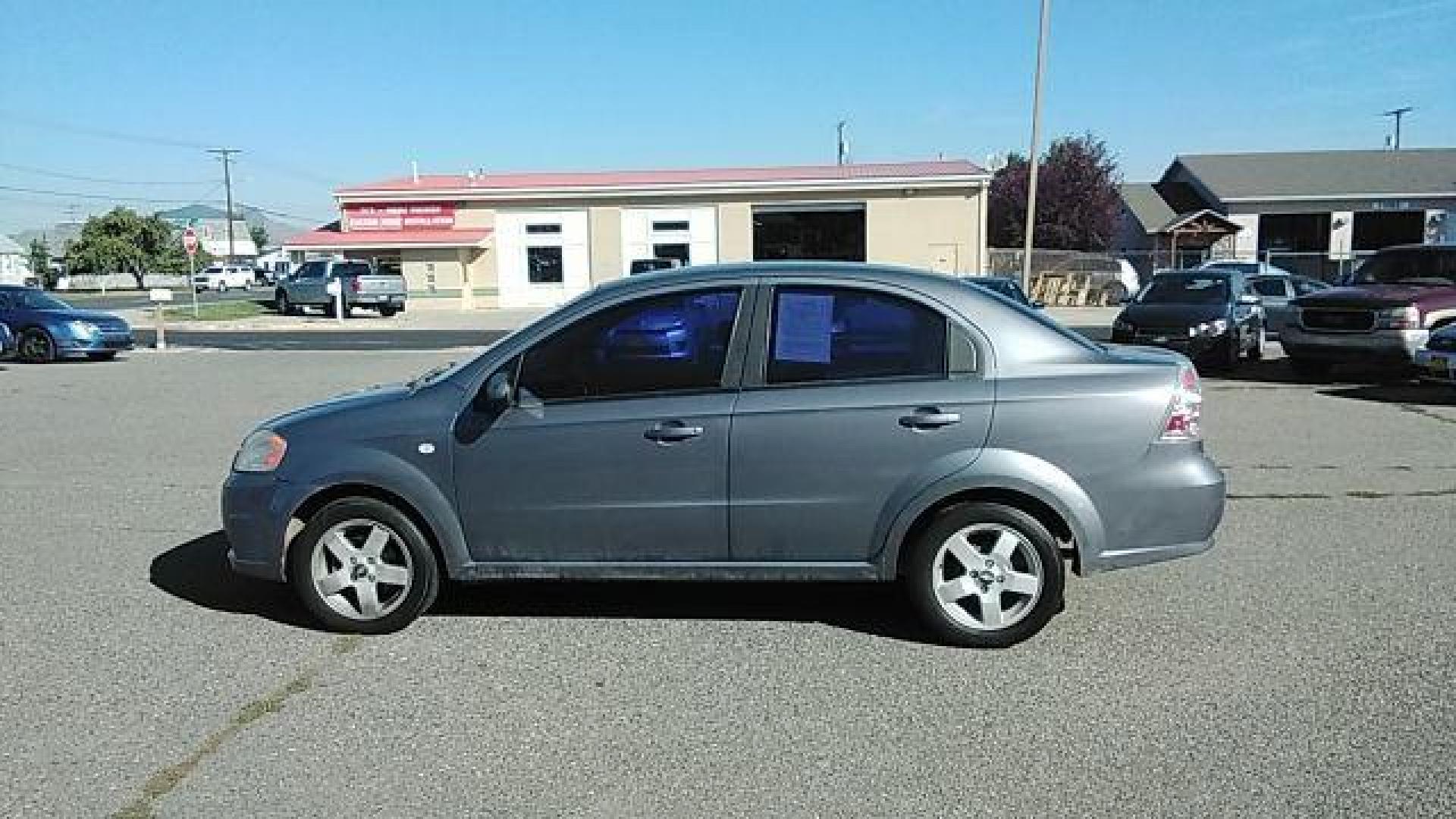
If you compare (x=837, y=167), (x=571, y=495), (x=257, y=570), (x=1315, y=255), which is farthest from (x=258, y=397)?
(x=1315, y=255)

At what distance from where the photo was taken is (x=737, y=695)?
4293 mm

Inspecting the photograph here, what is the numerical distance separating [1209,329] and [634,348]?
13.3 metres

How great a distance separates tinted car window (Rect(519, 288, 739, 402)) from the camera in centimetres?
485

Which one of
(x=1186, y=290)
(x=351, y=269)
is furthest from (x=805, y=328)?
(x=351, y=269)

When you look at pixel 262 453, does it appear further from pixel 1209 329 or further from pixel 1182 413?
pixel 1209 329

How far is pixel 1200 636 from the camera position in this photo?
4.89 meters

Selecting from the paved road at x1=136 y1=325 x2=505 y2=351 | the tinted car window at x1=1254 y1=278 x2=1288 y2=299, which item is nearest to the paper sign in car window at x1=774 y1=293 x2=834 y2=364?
the tinted car window at x1=1254 y1=278 x2=1288 y2=299

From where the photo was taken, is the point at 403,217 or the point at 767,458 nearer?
the point at 767,458

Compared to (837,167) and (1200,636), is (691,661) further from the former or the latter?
(837,167)

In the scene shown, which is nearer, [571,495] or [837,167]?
[571,495]

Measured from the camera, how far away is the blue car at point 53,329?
20.2 metres

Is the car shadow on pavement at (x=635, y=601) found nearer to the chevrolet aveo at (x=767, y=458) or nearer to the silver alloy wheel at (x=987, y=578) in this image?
the silver alloy wheel at (x=987, y=578)

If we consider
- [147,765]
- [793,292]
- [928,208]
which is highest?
[928,208]

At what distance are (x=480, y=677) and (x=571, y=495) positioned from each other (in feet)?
2.80
